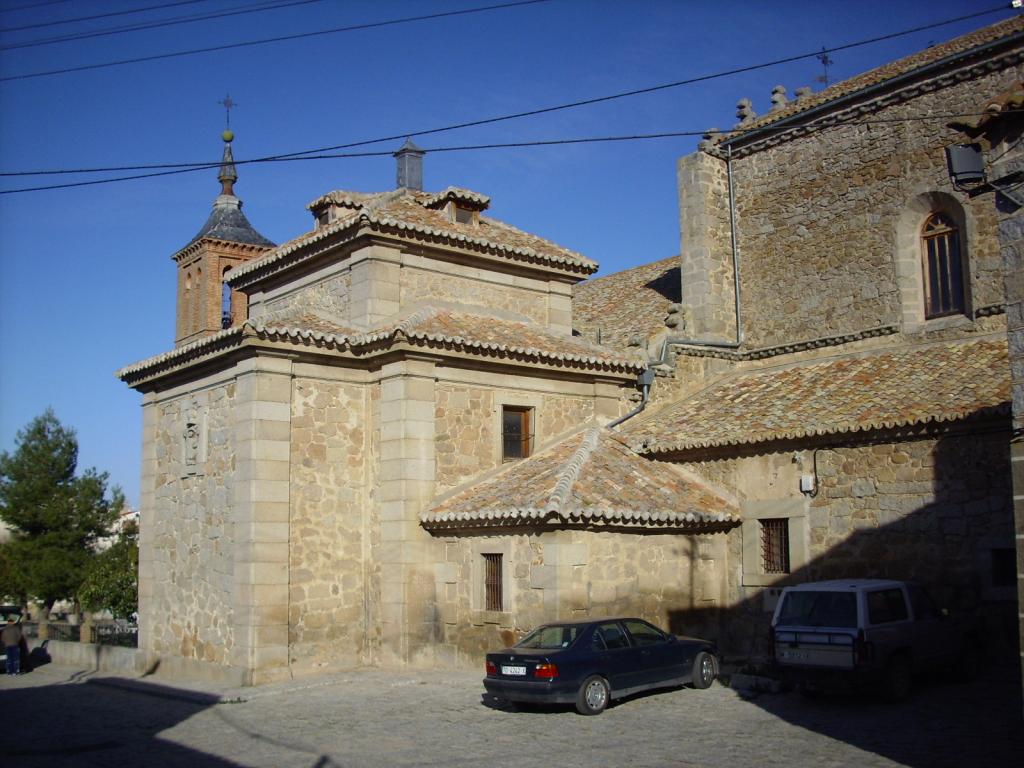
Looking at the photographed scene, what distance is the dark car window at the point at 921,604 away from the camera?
1402 cm

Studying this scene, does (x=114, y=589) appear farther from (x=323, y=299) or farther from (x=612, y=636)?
(x=612, y=636)

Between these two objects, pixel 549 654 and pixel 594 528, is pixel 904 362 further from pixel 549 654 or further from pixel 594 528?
pixel 549 654

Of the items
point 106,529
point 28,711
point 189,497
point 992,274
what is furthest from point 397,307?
point 106,529

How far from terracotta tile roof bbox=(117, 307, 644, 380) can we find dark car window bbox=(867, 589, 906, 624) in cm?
803

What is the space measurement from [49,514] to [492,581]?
37671 millimetres

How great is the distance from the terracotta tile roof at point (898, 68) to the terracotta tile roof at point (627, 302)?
3.98 meters

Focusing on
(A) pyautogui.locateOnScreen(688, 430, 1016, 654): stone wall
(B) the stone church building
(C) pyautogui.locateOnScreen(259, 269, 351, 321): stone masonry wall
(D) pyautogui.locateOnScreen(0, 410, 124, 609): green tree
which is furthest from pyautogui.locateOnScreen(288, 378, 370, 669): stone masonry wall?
(D) pyautogui.locateOnScreen(0, 410, 124, 609): green tree

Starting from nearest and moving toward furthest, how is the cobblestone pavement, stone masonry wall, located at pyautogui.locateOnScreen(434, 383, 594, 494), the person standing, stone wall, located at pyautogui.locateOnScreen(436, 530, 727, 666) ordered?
the cobblestone pavement < stone wall, located at pyautogui.locateOnScreen(436, 530, 727, 666) < stone masonry wall, located at pyautogui.locateOnScreen(434, 383, 594, 494) < the person standing

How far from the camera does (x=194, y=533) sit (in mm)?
19156

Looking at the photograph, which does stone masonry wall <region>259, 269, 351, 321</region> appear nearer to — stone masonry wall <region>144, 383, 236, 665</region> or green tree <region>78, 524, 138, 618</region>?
stone masonry wall <region>144, 383, 236, 665</region>

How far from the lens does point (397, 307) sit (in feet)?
64.7

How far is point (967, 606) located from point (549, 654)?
6402mm

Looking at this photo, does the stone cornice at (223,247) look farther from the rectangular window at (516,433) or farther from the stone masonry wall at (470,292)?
the rectangular window at (516,433)

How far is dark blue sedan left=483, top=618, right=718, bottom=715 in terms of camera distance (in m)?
13.2
